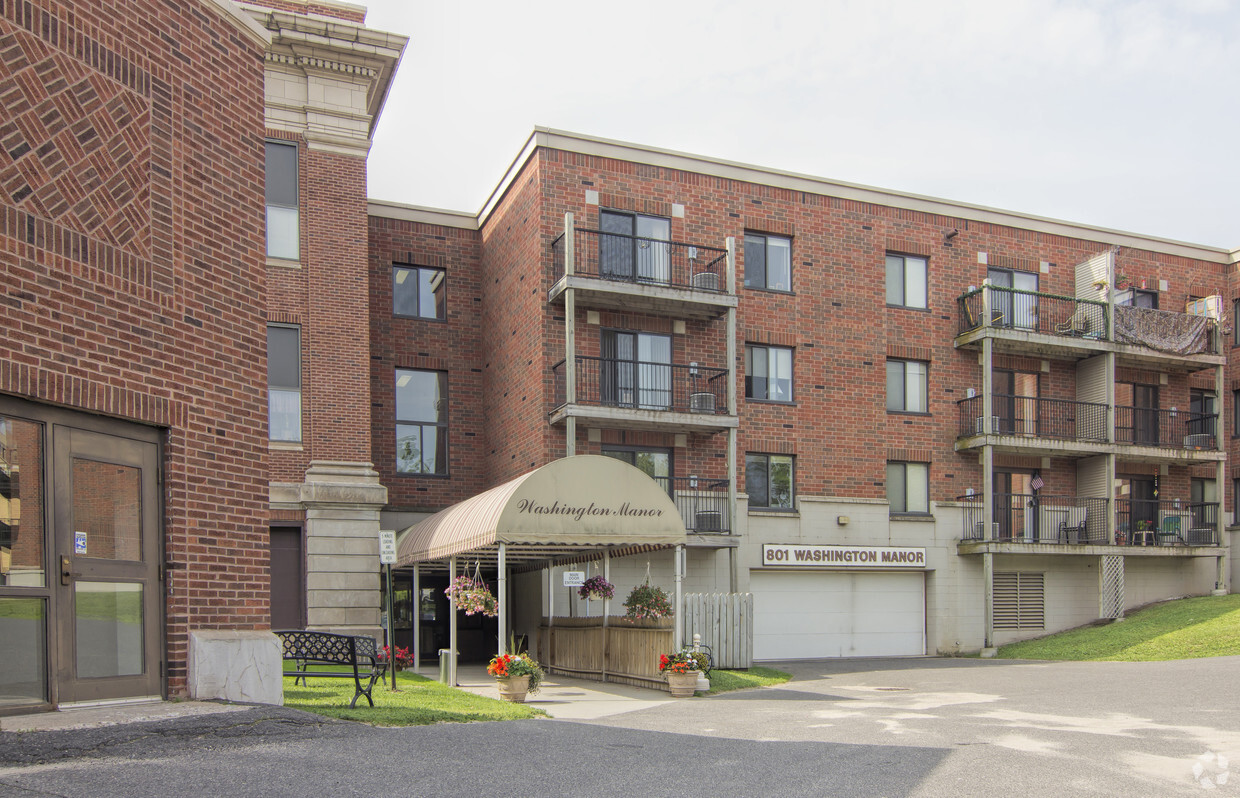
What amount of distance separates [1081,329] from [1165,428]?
448 cm

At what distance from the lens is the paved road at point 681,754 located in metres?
7.21

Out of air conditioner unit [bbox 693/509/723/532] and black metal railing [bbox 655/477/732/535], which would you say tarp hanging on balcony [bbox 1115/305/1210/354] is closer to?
black metal railing [bbox 655/477/732/535]

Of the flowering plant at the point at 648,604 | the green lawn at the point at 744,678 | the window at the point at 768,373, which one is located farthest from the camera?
the window at the point at 768,373

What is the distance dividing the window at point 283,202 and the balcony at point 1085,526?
1773 centimetres

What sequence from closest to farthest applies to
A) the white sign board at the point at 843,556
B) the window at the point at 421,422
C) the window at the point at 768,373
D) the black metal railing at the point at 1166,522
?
the white sign board at the point at 843,556 → the window at the point at 421,422 → the window at the point at 768,373 → the black metal railing at the point at 1166,522

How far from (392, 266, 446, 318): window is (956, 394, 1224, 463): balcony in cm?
1389

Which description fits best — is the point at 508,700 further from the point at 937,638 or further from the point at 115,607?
the point at 937,638

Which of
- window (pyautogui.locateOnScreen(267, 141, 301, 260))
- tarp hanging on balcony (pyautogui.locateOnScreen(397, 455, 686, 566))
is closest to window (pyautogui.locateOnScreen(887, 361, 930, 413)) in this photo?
tarp hanging on balcony (pyautogui.locateOnScreen(397, 455, 686, 566))

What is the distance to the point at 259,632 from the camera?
10.2 metres

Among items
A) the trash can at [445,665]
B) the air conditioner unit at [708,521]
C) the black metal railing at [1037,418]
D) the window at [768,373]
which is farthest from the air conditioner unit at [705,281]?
the trash can at [445,665]

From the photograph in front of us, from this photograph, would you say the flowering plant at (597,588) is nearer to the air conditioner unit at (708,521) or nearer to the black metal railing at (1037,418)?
the air conditioner unit at (708,521)

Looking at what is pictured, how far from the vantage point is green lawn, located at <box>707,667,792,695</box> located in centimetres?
Result: 1917

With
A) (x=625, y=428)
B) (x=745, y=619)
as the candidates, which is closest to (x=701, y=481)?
(x=625, y=428)

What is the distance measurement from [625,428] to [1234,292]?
808 inches
